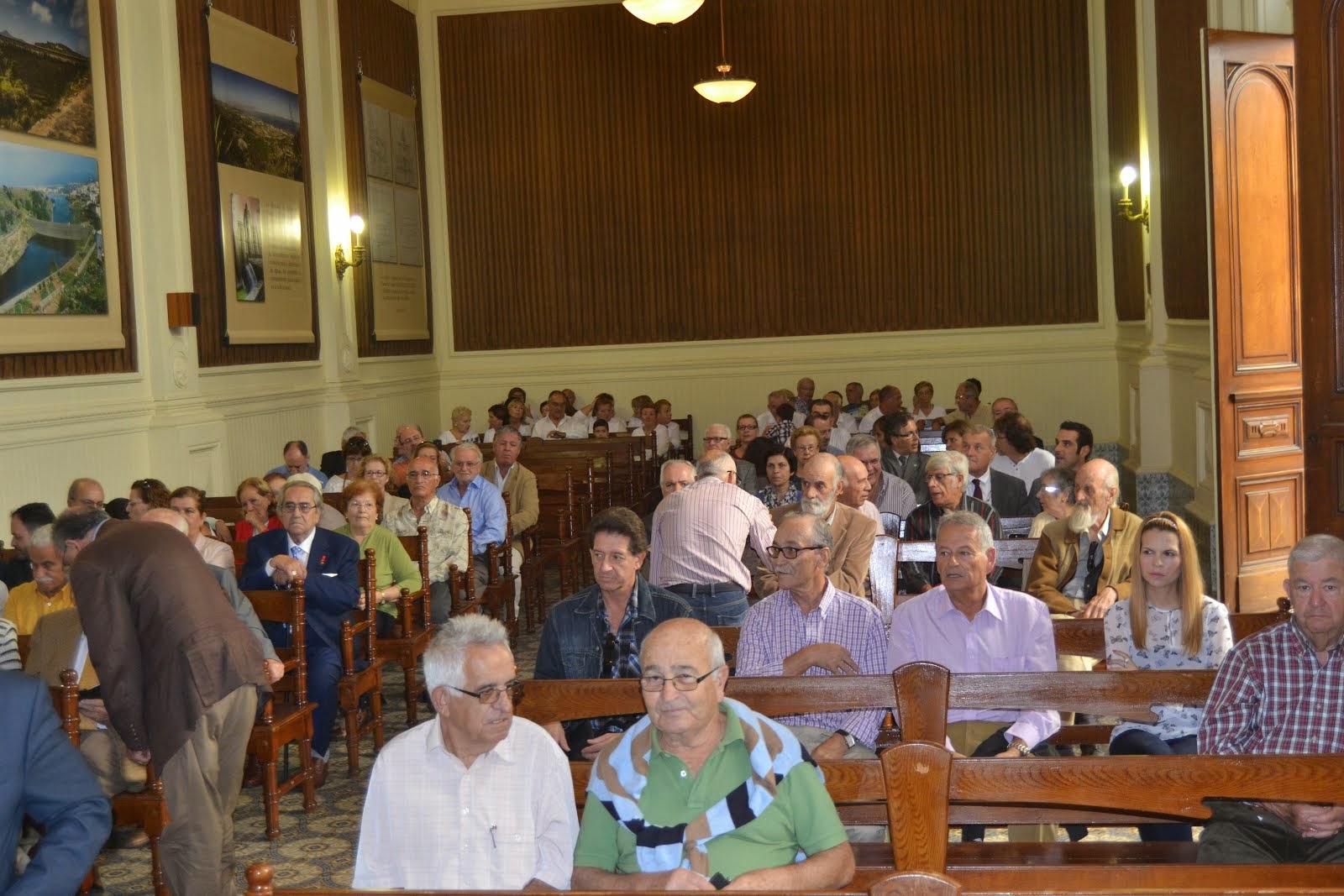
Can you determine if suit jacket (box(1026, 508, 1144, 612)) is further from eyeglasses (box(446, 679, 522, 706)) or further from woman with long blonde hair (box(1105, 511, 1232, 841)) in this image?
eyeglasses (box(446, 679, 522, 706))

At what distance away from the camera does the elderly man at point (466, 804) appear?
3217 millimetres

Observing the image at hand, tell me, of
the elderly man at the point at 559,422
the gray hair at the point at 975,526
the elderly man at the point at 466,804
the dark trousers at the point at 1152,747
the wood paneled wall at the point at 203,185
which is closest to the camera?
the elderly man at the point at 466,804

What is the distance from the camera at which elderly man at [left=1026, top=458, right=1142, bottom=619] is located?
6180mm

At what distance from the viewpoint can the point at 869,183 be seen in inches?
678

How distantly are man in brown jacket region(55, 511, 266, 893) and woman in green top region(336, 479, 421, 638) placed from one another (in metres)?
2.45

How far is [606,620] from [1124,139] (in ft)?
39.9

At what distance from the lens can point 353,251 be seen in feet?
45.6

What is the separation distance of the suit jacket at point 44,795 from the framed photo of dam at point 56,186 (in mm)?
6420

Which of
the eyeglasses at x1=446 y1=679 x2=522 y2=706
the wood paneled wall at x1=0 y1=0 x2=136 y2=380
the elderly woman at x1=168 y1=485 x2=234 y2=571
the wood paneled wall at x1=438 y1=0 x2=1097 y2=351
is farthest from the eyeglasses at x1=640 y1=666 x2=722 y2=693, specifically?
the wood paneled wall at x1=438 y1=0 x2=1097 y2=351

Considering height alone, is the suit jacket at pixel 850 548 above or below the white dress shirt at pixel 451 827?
above

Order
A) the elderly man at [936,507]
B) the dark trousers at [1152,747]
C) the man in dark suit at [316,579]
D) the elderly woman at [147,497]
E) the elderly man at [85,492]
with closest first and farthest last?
the dark trousers at [1152,747], the man in dark suit at [316,579], the elderly man at [936,507], the elderly woman at [147,497], the elderly man at [85,492]

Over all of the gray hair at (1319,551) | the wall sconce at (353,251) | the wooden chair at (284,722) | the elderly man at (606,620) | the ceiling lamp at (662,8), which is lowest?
the wooden chair at (284,722)

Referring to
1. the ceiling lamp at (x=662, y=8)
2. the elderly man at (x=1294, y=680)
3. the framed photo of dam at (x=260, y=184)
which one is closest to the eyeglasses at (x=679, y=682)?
the elderly man at (x=1294, y=680)

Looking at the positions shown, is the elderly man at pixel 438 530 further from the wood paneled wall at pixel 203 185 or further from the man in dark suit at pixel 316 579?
the wood paneled wall at pixel 203 185
